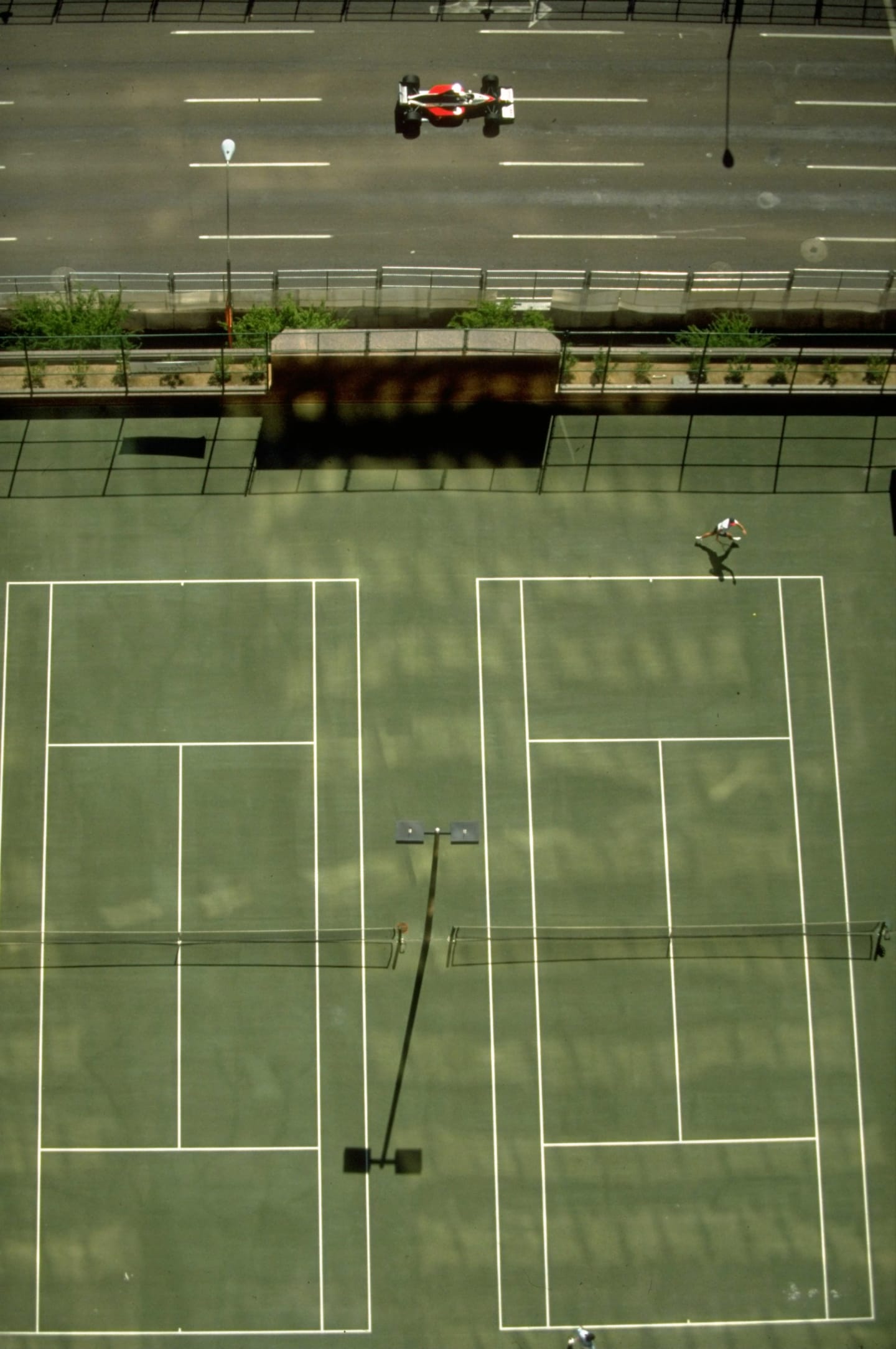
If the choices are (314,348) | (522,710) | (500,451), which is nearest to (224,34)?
(314,348)

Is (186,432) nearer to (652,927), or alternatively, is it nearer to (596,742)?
(596,742)

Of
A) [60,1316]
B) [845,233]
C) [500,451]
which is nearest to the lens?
[60,1316]

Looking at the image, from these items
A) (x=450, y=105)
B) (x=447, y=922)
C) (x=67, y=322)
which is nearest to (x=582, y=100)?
(x=450, y=105)

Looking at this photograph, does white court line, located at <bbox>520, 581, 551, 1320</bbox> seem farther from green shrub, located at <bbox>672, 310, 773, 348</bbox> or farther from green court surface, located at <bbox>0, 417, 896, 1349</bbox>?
green shrub, located at <bbox>672, 310, 773, 348</bbox>

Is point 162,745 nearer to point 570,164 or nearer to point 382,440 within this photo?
point 382,440

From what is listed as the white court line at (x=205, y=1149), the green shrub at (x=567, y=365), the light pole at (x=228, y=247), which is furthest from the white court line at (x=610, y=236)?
the white court line at (x=205, y=1149)

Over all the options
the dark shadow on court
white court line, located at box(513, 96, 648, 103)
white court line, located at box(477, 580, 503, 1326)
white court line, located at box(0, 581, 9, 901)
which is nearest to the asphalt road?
white court line, located at box(513, 96, 648, 103)
